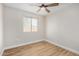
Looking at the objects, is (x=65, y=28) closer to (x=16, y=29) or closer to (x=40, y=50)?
(x=40, y=50)

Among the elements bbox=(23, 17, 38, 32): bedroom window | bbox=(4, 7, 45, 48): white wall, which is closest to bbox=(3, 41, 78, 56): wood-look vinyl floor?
bbox=(4, 7, 45, 48): white wall

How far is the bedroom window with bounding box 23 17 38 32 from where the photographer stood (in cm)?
137

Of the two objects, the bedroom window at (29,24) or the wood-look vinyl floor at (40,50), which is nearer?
the wood-look vinyl floor at (40,50)

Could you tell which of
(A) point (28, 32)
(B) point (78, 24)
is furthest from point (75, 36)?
(A) point (28, 32)

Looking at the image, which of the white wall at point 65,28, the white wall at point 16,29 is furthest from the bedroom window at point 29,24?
the white wall at point 65,28

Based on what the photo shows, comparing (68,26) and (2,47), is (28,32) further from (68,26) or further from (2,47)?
(68,26)

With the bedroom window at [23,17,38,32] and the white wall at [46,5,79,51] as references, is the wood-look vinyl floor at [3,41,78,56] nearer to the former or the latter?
the white wall at [46,5,79,51]

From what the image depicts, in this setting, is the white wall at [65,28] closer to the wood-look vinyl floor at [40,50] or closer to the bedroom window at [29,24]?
the wood-look vinyl floor at [40,50]

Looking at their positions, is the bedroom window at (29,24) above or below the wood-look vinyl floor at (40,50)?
above

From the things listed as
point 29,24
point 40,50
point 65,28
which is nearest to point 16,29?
point 29,24

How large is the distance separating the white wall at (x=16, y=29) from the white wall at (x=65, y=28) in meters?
0.16

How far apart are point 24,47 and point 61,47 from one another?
2.08 ft

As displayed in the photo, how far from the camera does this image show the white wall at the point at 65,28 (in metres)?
1.34

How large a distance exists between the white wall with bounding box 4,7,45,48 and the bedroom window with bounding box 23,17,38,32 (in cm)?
6
